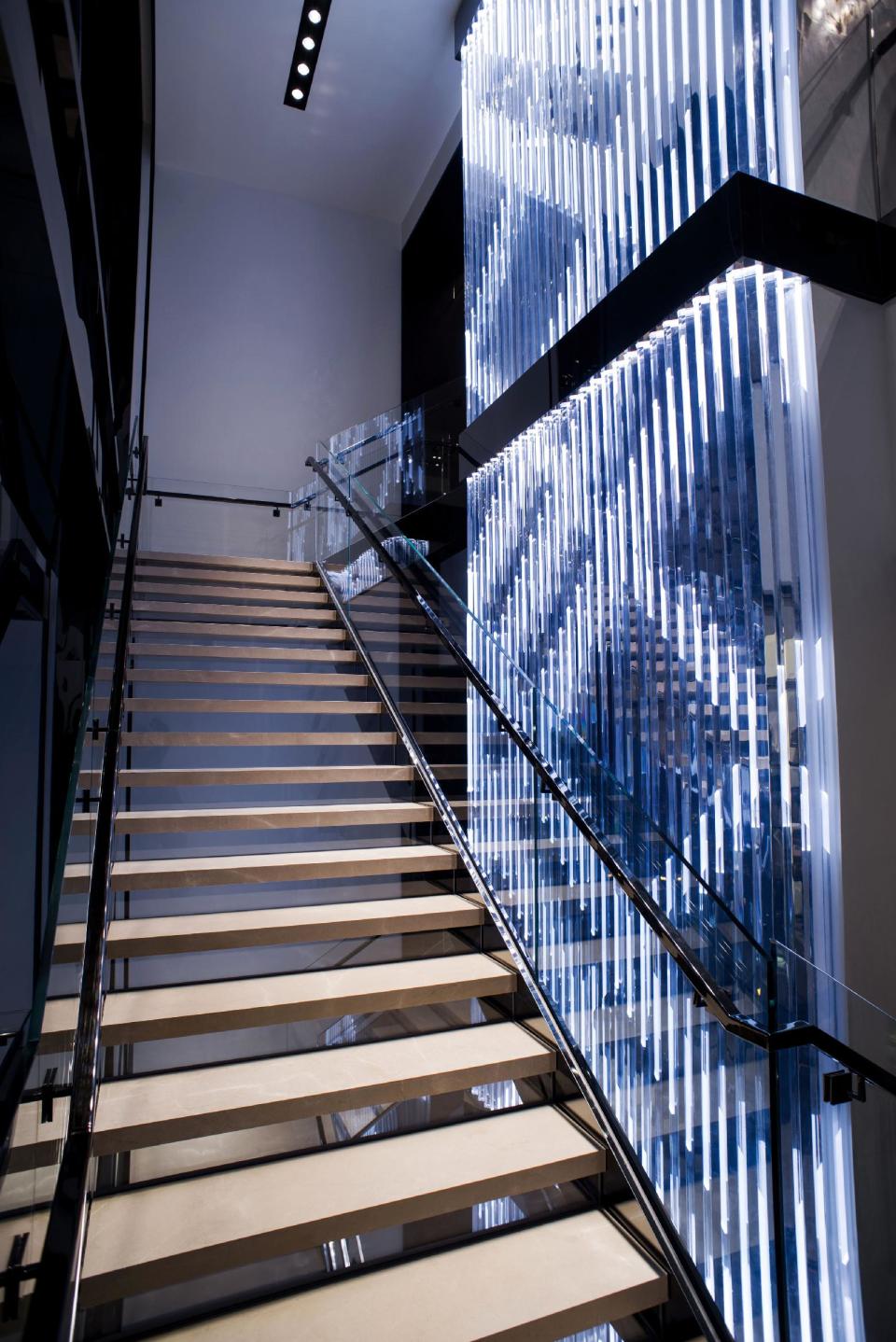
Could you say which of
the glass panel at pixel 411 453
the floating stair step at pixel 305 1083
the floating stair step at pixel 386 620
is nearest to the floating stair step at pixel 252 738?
the floating stair step at pixel 386 620

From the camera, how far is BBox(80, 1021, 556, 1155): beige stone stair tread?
8.34ft

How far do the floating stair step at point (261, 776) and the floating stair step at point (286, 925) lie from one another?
2.51ft

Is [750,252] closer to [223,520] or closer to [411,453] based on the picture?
[411,453]

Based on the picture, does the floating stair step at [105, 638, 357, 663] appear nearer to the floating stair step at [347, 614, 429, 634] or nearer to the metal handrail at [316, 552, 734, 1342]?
the floating stair step at [347, 614, 429, 634]

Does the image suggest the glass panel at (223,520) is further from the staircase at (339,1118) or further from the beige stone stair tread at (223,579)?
the staircase at (339,1118)

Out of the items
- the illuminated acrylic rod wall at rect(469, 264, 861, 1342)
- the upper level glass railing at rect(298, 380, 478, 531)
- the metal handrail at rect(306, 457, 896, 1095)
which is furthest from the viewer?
the upper level glass railing at rect(298, 380, 478, 531)

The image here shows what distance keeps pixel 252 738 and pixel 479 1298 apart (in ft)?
9.51

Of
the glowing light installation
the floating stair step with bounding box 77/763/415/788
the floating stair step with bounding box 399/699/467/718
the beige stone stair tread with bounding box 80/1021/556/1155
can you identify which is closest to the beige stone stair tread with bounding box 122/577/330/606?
the floating stair step with bounding box 399/699/467/718

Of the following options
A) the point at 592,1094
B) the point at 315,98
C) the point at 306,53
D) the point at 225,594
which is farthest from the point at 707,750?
the point at 315,98

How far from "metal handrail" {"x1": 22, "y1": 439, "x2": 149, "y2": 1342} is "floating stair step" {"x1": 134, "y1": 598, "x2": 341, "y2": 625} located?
2078 millimetres

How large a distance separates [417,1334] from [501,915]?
174cm

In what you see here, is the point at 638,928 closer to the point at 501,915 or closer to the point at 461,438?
the point at 501,915

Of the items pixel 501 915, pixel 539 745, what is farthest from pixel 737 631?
pixel 501 915

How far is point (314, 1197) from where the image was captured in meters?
2.47
